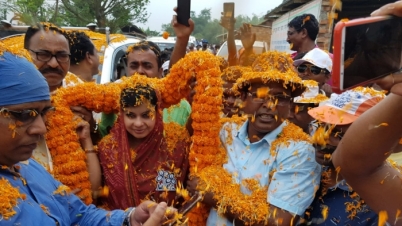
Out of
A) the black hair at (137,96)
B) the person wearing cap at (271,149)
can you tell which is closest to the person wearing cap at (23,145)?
the black hair at (137,96)

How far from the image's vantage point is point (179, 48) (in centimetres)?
374

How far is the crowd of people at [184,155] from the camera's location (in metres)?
1.88

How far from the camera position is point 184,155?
9.88 ft

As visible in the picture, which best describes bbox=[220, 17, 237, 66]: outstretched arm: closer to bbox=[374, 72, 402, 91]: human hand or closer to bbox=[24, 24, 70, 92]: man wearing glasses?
bbox=[24, 24, 70, 92]: man wearing glasses

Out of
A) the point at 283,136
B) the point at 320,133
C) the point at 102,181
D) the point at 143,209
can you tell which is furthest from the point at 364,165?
the point at 102,181

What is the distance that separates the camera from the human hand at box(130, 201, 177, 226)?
7.38 ft

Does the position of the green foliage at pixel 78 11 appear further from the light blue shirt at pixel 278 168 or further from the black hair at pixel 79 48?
the light blue shirt at pixel 278 168

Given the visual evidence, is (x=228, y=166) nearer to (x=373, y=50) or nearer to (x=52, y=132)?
(x=52, y=132)

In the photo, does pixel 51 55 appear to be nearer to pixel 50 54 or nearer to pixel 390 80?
pixel 50 54

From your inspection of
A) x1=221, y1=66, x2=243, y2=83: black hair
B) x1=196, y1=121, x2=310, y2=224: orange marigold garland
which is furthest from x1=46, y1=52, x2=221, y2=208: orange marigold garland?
x1=221, y1=66, x2=243, y2=83: black hair

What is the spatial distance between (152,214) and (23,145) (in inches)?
32.4

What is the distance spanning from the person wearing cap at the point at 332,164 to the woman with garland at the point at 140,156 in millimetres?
1034

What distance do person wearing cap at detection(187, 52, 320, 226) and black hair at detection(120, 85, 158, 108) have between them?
0.61 meters

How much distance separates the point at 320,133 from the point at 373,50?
1.29m
